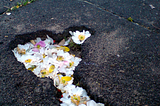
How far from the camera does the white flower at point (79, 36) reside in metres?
2.00

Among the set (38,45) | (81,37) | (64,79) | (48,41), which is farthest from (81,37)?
(64,79)

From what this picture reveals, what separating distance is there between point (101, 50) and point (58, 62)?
0.51m

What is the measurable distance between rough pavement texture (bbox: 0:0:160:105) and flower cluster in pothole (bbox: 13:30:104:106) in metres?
0.08

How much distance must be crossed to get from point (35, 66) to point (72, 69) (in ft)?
1.32

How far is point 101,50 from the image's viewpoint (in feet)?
6.14

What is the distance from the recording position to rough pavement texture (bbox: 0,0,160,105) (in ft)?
4.68

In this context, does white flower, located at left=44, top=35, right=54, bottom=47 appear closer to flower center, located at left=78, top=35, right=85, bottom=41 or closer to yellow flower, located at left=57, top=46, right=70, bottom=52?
yellow flower, located at left=57, top=46, right=70, bottom=52

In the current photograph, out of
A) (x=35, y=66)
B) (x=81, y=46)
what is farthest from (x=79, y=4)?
(x=35, y=66)

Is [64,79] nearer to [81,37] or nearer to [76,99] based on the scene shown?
[76,99]

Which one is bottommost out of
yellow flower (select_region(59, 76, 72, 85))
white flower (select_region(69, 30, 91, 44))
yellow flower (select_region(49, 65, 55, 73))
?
yellow flower (select_region(49, 65, 55, 73))

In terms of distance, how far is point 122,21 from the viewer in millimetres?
2418

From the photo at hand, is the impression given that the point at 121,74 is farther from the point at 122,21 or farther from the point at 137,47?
the point at 122,21

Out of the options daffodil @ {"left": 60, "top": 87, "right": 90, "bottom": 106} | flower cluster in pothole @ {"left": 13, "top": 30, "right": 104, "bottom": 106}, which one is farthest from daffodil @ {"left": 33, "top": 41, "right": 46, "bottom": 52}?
daffodil @ {"left": 60, "top": 87, "right": 90, "bottom": 106}

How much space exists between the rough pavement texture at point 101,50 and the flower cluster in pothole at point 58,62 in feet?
0.28
